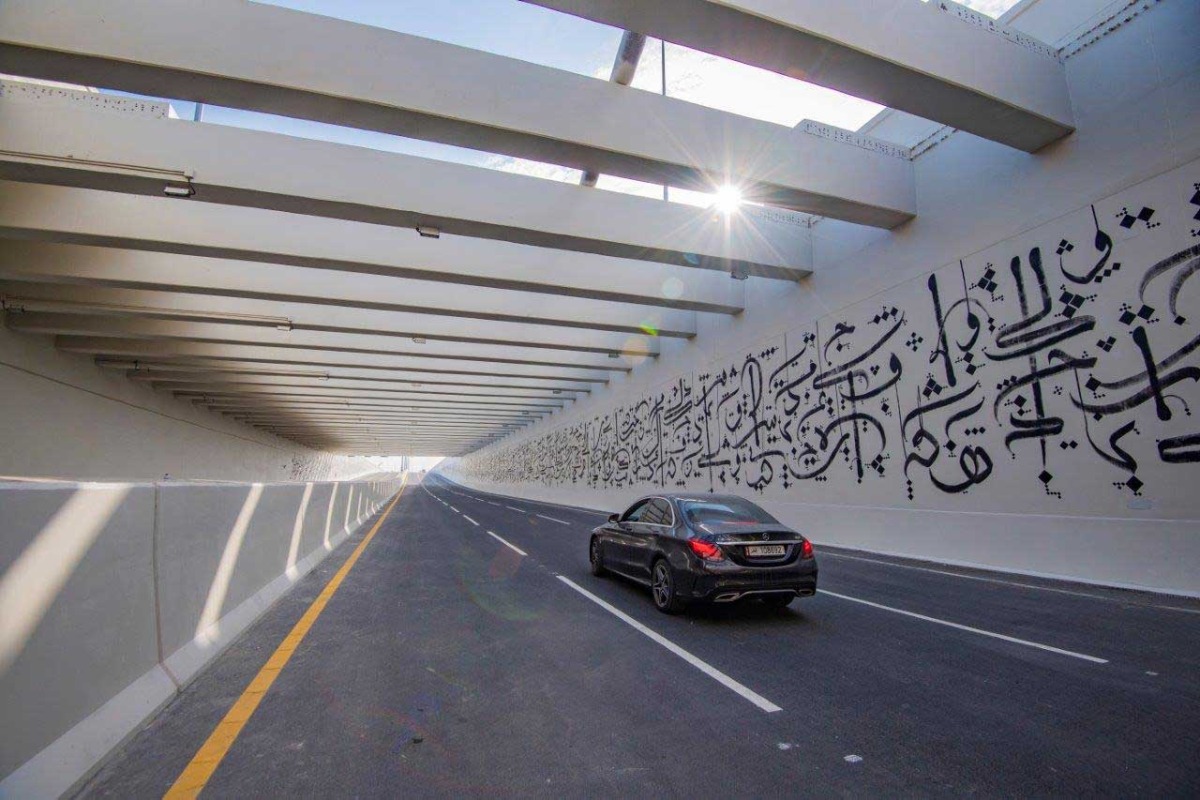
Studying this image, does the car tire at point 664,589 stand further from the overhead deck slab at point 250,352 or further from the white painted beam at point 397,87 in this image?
Answer: the overhead deck slab at point 250,352

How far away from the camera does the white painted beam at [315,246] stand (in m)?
9.91

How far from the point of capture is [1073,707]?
3.59 m

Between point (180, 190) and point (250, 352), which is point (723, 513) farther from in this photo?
point (250, 352)

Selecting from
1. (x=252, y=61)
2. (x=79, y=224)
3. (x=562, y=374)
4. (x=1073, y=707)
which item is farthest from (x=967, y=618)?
(x=562, y=374)

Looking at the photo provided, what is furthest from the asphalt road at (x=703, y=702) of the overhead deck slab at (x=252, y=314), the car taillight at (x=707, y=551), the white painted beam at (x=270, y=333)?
the white painted beam at (x=270, y=333)

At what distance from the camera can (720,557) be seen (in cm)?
576

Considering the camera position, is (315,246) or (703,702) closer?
(703,702)

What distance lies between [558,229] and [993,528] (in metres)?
9.76

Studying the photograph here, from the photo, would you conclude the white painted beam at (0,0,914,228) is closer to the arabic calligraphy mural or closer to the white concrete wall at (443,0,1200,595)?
the white concrete wall at (443,0,1200,595)

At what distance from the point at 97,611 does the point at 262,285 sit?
39.6 feet

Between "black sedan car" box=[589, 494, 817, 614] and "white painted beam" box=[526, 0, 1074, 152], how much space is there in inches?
232

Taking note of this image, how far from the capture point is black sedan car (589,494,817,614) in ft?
18.8

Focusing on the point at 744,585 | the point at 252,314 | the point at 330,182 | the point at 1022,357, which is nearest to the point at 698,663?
the point at 744,585

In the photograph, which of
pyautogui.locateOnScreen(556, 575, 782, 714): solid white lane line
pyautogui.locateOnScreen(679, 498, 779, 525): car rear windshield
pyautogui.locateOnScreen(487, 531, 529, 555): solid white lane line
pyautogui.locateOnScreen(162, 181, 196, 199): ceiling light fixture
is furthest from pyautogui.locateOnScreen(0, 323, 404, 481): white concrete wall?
pyautogui.locateOnScreen(679, 498, 779, 525): car rear windshield
